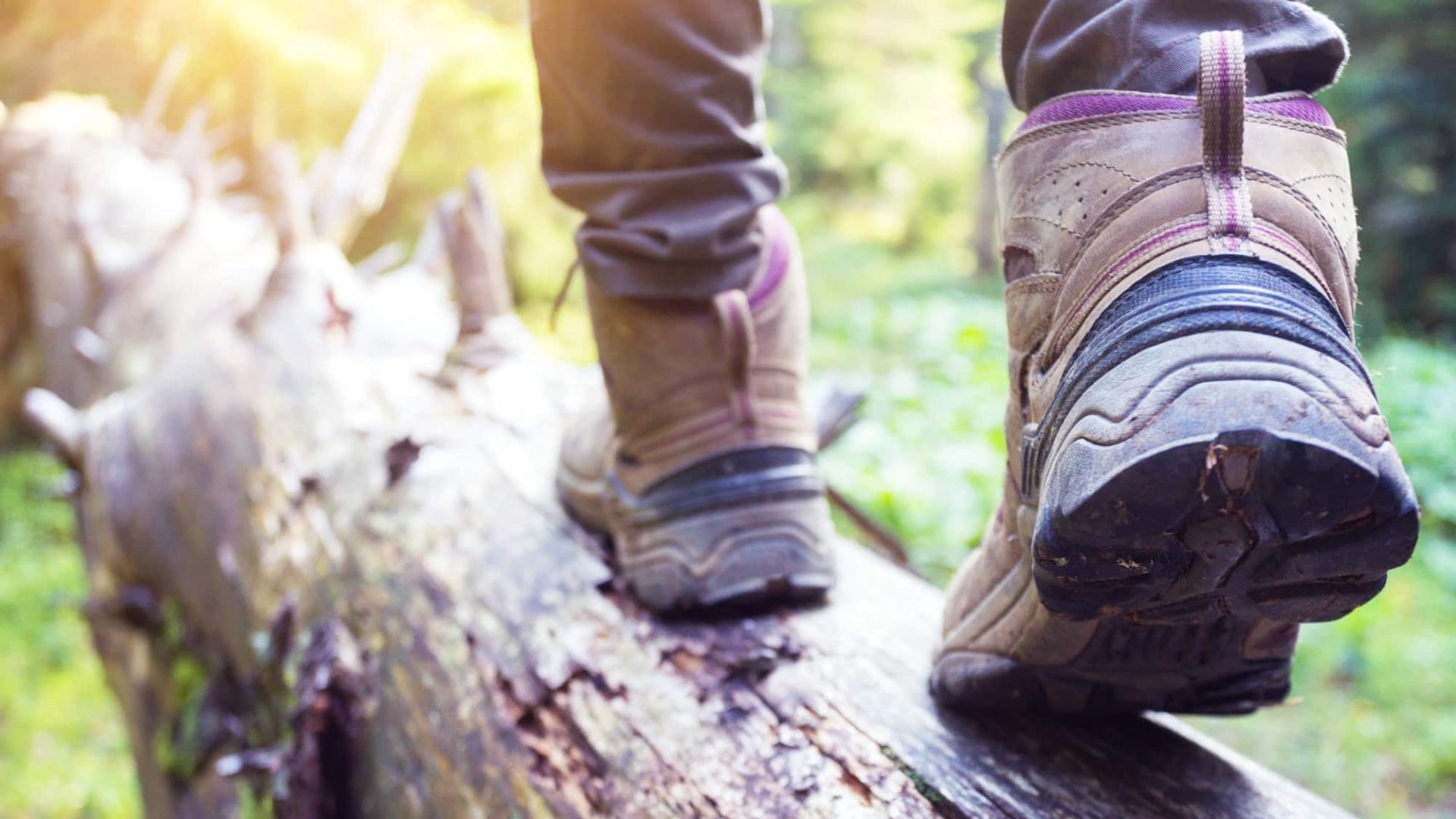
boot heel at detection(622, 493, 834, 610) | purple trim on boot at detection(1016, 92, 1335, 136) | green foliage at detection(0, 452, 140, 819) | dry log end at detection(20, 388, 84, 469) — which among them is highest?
purple trim on boot at detection(1016, 92, 1335, 136)

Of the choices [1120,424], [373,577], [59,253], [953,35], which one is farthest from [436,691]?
[953,35]

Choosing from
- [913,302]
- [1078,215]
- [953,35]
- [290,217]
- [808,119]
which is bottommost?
[913,302]

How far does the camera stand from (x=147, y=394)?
2.64 metres

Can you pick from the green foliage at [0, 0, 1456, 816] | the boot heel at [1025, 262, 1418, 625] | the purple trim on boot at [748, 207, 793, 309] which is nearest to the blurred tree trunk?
the green foliage at [0, 0, 1456, 816]

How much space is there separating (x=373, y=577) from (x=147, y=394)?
1269mm

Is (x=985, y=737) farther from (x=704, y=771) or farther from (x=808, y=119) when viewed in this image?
(x=808, y=119)

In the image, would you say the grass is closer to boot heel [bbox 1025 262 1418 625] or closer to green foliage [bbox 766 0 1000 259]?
boot heel [bbox 1025 262 1418 625]

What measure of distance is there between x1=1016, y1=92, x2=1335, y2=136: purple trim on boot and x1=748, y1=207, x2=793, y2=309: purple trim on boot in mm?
611

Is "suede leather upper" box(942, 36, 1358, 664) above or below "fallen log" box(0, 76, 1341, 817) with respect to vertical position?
above

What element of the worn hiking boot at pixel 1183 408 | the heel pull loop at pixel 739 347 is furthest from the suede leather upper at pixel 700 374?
the worn hiking boot at pixel 1183 408

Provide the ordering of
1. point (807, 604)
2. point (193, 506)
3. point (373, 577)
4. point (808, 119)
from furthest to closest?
point (808, 119), point (193, 506), point (373, 577), point (807, 604)

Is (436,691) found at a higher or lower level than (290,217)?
lower

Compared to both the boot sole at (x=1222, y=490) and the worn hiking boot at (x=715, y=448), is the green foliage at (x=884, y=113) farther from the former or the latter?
the boot sole at (x=1222, y=490)

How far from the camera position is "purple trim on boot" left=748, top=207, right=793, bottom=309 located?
1.54m
